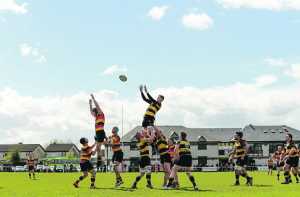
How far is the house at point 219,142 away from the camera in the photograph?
14312 cm

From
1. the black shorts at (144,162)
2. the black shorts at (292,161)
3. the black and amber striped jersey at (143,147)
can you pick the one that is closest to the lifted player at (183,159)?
the black shorts at (144,162)

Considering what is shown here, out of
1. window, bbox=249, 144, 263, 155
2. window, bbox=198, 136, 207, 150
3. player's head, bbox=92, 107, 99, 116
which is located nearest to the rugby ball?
player's head, bbox=92, 107, 99, 116

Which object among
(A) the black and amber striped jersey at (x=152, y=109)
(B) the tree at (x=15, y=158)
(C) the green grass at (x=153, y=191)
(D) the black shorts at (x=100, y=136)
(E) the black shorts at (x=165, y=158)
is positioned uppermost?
(B) the tree at (x=15, y=158)

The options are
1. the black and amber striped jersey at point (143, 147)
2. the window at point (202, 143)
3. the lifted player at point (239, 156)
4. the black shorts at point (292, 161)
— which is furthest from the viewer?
the window at point (202, 143)

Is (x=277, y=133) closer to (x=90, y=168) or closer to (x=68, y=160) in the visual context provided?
A: (x=68, y=160)

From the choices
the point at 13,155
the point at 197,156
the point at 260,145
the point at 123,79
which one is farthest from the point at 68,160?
the point at 123,79

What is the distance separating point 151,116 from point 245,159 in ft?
24.3

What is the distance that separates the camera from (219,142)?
146 meters

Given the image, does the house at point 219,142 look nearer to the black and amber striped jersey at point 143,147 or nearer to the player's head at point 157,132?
the black and amber striped jersey at point 143,147

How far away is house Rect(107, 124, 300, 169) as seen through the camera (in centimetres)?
14312

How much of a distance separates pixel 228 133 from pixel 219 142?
377 centimetres

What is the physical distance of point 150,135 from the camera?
22422 mm

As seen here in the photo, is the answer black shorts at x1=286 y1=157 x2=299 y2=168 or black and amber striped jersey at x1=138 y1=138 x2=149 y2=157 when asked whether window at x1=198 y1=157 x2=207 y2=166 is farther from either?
black and amber striped jersey at x1=138 y1=138 x2=149 y2=157

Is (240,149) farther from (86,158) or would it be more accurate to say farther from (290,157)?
(86,158)
